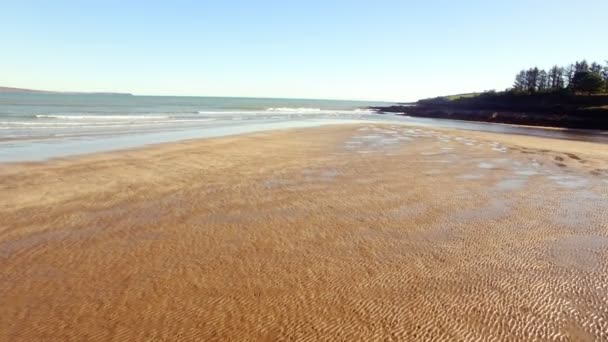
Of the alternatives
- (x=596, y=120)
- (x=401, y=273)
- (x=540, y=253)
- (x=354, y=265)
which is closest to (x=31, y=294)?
(x=354, y=265)

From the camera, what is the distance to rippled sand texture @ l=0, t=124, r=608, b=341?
5.03m

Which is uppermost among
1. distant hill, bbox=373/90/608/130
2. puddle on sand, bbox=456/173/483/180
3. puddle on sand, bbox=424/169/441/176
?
distant hill, bbox=373/90/608/130

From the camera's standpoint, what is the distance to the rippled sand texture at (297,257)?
5031 mm

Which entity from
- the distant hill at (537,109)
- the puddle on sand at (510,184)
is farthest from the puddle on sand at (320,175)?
the distant hill at (537,109)

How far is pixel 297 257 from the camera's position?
7.20 meters

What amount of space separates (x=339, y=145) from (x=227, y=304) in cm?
2020

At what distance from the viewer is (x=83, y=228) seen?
8484 millimetres

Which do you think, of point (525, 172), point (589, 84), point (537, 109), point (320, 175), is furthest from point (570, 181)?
point (589, 84)

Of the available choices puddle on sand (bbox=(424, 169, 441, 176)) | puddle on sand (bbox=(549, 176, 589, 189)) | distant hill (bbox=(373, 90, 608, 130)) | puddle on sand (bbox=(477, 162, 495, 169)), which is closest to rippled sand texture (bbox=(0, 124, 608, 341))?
puddle on sand (bbox=(549, 176, 589, 189))

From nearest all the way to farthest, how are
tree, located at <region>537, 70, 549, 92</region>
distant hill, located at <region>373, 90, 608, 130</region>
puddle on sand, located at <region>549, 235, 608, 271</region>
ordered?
puddle on sand, located at <region>549, 235, 608, 271</region> < distant hill, located at <region>373, 90, 608, 130</region> < tree, located at <region>537, 70, 549, 92</region>

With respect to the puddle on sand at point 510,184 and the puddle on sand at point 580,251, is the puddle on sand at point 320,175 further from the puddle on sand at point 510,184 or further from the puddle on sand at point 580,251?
the puddle on sand at point 580,251

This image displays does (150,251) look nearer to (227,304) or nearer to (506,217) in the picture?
(227,304)

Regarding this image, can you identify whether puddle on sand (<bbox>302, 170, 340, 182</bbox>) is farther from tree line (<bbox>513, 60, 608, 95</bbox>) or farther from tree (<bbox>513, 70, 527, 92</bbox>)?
tree (<bbox>513, 70, 527, 92</bbox>)

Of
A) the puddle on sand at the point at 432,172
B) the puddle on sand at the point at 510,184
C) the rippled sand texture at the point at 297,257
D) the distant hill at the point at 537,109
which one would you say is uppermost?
the distant hill at the point at 537,109
